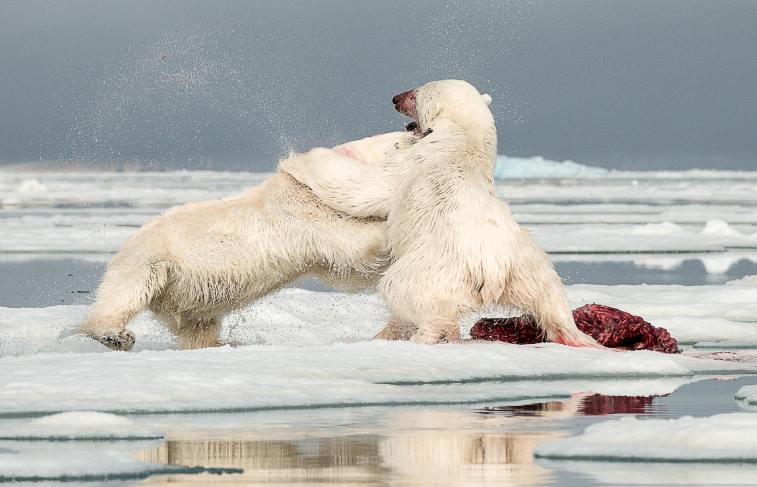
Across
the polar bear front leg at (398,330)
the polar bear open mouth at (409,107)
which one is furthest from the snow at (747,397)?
the polar bear open mouth at (409,107)

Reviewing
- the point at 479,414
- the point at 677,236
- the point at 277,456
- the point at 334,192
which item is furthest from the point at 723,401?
the point at 677,236

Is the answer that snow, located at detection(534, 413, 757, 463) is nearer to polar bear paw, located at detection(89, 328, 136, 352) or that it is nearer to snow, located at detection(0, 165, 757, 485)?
snow, located at detection(0, 165, 757, 485)

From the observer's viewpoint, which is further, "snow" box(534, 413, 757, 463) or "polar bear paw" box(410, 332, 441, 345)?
"polar bear paw" box(410, 332, 441, 345)

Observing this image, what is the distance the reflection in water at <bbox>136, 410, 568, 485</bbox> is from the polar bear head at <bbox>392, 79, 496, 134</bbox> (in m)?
3.04

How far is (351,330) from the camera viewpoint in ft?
27.4

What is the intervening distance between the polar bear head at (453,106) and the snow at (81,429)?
3.53 m

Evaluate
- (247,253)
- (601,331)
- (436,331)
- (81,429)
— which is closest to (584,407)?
(436,331)

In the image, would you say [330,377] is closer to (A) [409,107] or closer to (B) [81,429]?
(B) [81,429]

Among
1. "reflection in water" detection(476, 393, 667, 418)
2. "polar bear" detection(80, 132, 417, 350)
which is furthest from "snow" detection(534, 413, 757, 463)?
"polar bear" detection(80, 132, 417, 350)

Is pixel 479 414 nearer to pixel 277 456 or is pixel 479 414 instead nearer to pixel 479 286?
pixel 277 456

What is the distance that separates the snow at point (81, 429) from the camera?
4016 millimetres

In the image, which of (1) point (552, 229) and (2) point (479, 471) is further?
(1) point (552, 229)

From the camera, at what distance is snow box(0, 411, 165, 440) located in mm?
4016

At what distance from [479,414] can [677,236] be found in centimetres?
1709
